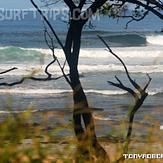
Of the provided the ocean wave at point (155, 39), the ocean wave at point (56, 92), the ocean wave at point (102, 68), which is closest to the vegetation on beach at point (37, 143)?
the ocean wave at point (56, 92)

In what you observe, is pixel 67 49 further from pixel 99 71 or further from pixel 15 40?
pixel 15 40

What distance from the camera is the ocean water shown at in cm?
1622

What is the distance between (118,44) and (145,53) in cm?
837

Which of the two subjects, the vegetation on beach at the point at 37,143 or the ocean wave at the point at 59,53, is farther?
the ocean wave at the point at 59,53

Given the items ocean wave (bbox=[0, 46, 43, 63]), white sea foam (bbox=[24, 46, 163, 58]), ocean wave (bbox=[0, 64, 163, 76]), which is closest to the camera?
ocean wave (bbox=[0, 64, 163, 76])

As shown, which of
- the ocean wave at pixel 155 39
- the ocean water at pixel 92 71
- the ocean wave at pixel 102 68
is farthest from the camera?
the ocean wave at pixel 155 39

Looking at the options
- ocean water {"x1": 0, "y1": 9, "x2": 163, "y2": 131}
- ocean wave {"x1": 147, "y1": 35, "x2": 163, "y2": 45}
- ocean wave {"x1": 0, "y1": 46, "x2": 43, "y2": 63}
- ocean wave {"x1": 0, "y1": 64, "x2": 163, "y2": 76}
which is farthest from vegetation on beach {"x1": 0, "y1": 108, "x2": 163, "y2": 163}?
ocean wave {"x1": 147, "y1": 35, "x2": 163, "y2": 45}

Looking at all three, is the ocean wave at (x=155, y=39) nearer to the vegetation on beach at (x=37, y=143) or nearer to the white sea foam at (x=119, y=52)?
the white sea foam at (x=119, y=52)

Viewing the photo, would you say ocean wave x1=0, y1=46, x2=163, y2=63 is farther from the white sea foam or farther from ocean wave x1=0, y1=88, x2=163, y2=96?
ocean wave x1=0, y1=88, x2=163, y2=96

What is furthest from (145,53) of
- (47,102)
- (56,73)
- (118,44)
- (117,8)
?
(117,8)

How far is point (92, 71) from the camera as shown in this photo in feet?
130

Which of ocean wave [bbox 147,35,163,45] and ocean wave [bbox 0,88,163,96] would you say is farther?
ocean wave [bbox 147,35,163,45]

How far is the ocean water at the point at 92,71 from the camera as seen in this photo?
16216mm

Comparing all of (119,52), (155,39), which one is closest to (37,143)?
(119,52)
